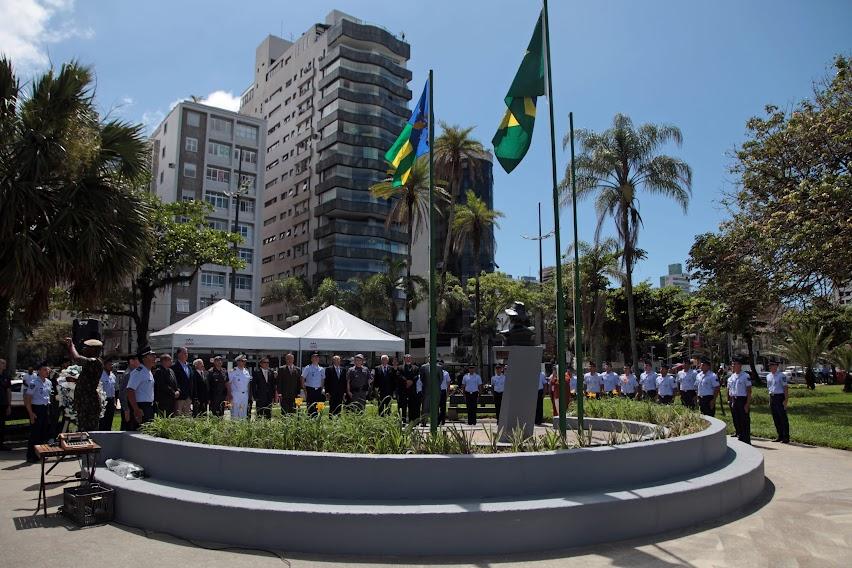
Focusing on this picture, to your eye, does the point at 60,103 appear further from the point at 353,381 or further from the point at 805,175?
the point at 805,175

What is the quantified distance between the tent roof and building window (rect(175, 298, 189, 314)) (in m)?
51.8

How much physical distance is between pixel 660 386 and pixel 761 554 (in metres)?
13.2

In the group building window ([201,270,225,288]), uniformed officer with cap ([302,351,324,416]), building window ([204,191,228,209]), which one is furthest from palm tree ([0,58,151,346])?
building window ([204,191,228,209])

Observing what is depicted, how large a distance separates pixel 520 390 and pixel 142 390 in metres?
6.20

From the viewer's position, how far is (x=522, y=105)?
9242 millimetres

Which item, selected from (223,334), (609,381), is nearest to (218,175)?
(223,334)

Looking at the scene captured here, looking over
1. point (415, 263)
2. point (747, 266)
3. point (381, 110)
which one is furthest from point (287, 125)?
point (747, 266)

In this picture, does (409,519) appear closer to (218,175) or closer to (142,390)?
(142,390)

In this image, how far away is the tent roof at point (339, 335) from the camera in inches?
728

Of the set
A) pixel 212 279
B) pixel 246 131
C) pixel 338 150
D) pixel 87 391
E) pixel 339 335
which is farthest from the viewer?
pixel 246 131

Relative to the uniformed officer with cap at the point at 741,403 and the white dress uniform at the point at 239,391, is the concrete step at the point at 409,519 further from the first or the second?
the uniformed officer with cap at the point at 741,403

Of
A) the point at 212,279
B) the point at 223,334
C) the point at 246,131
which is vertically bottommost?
the point at 223,334

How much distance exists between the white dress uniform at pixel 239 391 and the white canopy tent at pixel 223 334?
328 cm

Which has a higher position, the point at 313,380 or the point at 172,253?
the point at 172,253
